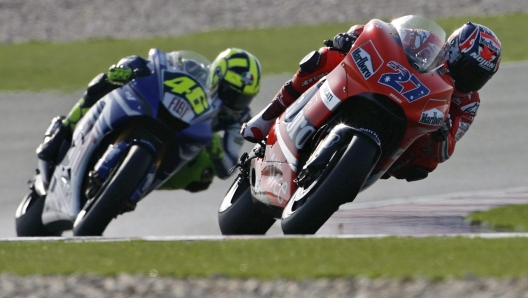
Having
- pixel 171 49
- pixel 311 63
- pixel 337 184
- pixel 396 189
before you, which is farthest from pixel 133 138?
pixel 171 49

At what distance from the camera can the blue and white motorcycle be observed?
256 inches

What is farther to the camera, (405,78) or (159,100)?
(159,100)

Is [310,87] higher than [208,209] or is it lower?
higher

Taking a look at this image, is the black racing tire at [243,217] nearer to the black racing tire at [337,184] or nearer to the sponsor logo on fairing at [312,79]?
the sponsor logo on fairing at [312,79]

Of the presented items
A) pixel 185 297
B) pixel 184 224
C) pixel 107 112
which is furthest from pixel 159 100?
pixel 185 297

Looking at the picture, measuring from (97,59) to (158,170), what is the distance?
7974mm

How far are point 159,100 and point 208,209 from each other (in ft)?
5.18

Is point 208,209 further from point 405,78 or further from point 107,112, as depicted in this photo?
point 405,78

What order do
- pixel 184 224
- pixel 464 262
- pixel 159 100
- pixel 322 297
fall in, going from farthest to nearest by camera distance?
pixel 184 224 → pixel 159 100 → pixel 464 262 → pixel 322 297

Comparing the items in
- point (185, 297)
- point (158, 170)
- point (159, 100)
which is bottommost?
point (158, 170)

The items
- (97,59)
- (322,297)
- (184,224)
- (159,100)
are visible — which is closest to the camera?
(322,297)

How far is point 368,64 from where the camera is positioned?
530 centimetres

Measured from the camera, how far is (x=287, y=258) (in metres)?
4.25

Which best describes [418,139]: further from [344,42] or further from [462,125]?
[344,42]
